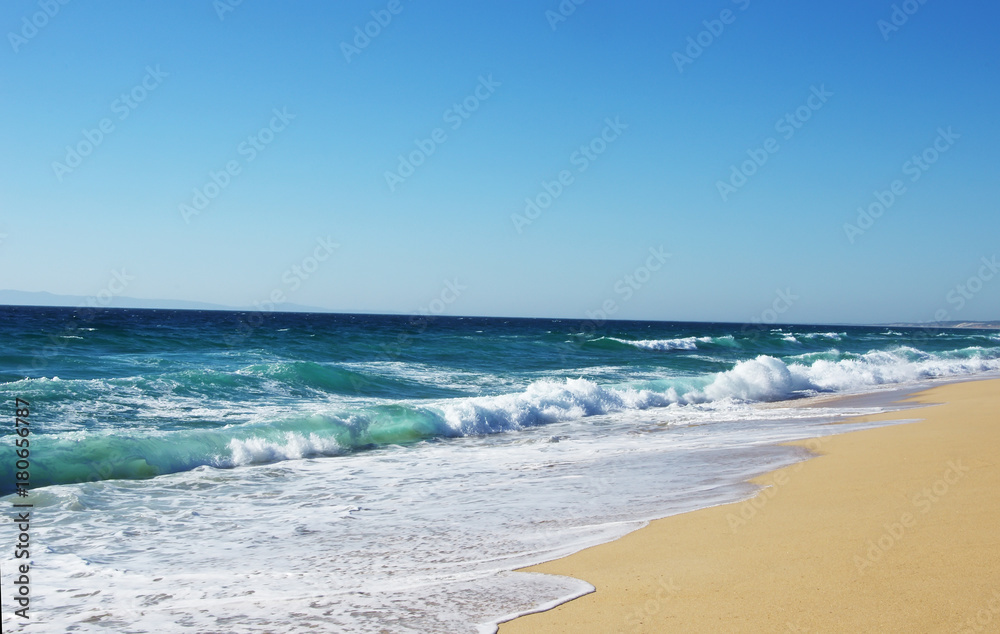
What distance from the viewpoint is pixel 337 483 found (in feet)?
25.3

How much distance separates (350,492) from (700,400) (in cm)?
1235

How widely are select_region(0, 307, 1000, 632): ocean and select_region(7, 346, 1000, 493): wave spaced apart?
1.7 inches

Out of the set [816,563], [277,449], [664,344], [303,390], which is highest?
[664,344]

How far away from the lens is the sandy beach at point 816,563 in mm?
3346

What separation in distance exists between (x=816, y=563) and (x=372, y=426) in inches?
330

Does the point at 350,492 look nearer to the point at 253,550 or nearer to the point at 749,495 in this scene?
the point at 253,550

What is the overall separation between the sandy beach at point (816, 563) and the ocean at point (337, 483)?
1.18ft


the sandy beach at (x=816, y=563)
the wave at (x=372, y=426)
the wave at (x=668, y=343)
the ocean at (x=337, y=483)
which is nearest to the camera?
the sandy beach at (x=816, y=563)

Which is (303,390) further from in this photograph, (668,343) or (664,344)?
(668,343)

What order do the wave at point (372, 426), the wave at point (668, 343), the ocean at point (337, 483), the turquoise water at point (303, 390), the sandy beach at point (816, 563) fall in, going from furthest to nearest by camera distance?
the wave at point (668, 343) < the turquoise water at point (303, 390) < the wave at point (372, 426) < the ocean at point (337, 483) < the sandy beach at point (816, 563)

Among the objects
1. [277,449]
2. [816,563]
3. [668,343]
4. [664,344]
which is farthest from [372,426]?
[668,343]

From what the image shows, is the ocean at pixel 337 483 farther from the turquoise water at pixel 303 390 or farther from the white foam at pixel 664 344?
the white foam at pixel 664 344

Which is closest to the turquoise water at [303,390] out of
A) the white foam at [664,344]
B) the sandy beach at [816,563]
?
the sandy beach at [816,563]

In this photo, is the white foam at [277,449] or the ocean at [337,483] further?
the white foam at [277,449]
